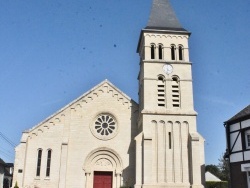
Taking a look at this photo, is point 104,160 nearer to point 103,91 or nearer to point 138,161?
point 138,161

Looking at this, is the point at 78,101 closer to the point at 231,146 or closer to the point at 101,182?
the point at 101,182

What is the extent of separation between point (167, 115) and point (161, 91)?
2327mm

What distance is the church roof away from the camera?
22550 millimetres

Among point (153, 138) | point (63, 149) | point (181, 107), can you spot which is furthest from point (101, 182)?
point (181, 107)

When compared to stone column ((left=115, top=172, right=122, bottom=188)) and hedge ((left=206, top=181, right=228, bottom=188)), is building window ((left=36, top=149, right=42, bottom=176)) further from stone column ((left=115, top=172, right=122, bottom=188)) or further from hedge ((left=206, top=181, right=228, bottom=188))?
hedge ((left=206, top=181, right=228, bottom=188))

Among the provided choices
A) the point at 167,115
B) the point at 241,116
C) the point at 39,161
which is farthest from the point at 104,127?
the point at 241,116

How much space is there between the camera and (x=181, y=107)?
27.4 m

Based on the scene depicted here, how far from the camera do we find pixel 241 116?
22.9 m

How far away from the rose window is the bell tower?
2655mm

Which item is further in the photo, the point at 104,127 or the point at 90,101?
the point at 90,101

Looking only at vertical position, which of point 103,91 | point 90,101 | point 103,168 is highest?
point 103,91

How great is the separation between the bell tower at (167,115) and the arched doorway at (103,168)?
9.88 feet

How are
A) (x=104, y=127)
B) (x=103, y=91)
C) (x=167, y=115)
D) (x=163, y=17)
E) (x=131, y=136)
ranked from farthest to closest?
(x=163, y=17)
(x=103, y=91)
(x=104, y=127)
(x=131, y=136)
(x=167, y=115)

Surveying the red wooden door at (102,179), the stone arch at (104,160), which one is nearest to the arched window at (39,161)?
the stone arch at (104,160)
